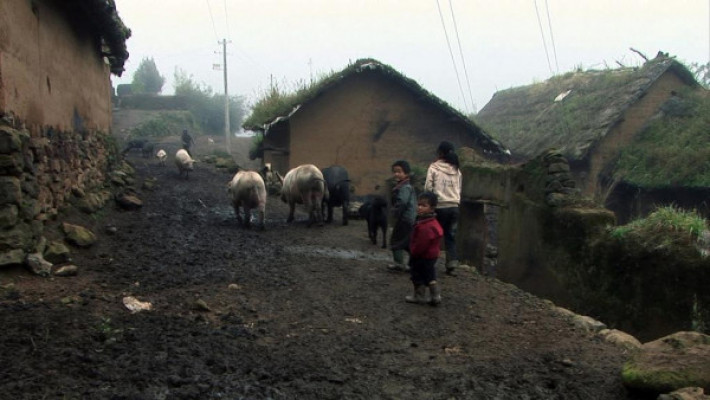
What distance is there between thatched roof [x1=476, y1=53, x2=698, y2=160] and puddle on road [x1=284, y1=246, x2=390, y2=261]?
9329mm

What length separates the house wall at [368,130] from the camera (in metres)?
15.7

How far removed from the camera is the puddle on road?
880 centimetres

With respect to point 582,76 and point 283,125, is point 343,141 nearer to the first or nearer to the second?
point 283,125

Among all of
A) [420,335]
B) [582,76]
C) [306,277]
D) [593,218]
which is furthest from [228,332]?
[582,76]

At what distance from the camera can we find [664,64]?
17516 mm

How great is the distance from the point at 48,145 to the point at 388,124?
1031 cm

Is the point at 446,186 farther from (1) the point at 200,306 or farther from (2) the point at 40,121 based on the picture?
(2) the point at 40,121

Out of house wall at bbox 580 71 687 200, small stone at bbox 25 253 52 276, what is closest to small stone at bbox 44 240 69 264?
small stone at bbox 25 253 52 276

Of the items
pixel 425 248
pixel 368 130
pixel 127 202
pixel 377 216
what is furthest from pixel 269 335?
pixel 368 130

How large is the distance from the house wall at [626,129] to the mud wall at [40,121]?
13.0 metres

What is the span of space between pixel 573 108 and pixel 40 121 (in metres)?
16.8

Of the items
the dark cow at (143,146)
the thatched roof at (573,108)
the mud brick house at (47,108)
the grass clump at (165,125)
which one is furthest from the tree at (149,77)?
the mud brick house at (47,108)

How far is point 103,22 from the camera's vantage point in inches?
373

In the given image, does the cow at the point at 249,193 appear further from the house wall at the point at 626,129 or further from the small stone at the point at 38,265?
the house wall at the point at 626,129
